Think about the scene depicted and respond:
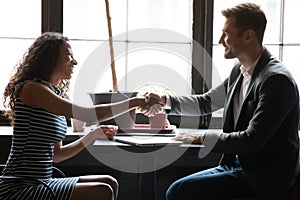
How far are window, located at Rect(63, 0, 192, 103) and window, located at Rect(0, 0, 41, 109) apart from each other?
20 cm

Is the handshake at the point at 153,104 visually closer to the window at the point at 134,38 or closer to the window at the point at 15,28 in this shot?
the window at the point at 134,38

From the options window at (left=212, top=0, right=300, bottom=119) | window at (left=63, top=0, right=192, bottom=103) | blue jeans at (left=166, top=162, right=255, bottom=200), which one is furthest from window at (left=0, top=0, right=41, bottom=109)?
blue jeans at (left=166, top=162, right=255, bottom=200)

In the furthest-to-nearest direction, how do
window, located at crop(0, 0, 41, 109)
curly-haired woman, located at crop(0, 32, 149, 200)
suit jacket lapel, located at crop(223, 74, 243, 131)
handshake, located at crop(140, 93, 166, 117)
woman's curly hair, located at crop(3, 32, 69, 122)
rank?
1. window, located at crop(0, 0, 41, 109)
2. handshake, located at crop(140, 93, 166, 117)
3. suit jacket lapel, located at crop(223, 74, 243, 131)
4. woman's curly hair, located at crop(3, 32, 69, 122)
5. curly-haired woman, located at crop(0, 32, 149, 200)

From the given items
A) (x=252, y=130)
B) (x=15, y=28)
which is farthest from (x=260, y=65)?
(x=15, y=28)

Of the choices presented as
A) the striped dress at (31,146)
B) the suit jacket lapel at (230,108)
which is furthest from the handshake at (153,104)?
the striped dress at (31,146)

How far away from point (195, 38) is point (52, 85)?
1150 mm

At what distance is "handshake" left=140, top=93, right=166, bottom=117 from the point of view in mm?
2653

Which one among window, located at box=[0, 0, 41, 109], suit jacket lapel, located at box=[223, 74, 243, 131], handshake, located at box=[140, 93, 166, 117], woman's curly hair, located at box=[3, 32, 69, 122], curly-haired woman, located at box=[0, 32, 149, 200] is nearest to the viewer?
curly-haired woman, located at box=[0, 32, 149, 200]

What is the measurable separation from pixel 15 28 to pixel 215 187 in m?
1.67

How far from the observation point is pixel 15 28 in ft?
10.5

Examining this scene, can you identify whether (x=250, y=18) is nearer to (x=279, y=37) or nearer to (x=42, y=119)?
(x=279, y=37)

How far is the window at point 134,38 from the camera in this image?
3205mm

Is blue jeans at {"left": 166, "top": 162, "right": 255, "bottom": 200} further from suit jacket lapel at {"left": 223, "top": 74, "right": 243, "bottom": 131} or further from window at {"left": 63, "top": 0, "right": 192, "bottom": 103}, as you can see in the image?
window at {"left": 63, "top": 0, "right": 192, "bottom": 103}

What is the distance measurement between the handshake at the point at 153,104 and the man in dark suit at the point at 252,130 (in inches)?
9.6
